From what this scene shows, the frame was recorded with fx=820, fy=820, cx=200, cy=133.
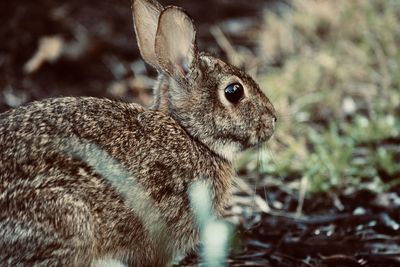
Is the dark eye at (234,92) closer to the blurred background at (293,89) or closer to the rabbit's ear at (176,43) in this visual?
the rabbit's ear at (176,43)

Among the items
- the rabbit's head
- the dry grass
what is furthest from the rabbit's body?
the dry grass

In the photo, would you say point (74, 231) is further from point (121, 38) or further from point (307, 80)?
point (121, 38)

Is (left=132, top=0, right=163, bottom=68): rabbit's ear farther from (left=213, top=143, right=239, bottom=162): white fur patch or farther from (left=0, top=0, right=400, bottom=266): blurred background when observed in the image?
(left=0, top=0, right=400, bottom=266): blurred background

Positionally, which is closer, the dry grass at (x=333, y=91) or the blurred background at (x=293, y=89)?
the blurred background at (x=293, y=89)

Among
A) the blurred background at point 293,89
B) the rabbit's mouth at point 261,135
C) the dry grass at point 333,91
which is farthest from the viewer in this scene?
the dry grass at point 333,91

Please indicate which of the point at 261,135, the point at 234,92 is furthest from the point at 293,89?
the point at 234,92

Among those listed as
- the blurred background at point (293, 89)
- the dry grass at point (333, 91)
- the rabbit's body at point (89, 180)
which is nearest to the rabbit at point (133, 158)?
the rabbit's body at point (89, 180)
